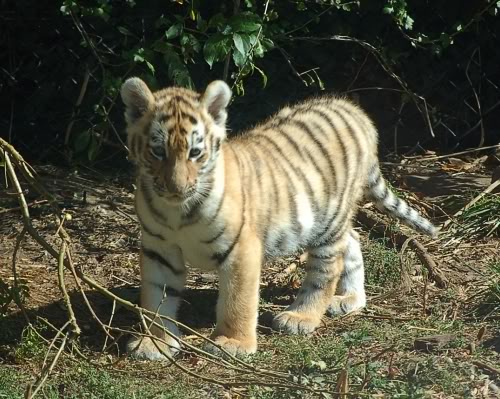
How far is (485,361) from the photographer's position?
438cm

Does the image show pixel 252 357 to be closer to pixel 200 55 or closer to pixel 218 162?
pixel 218 162

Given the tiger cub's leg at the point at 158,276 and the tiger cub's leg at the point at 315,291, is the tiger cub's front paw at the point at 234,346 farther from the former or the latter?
the tiger cub's leg at the point at 315,291

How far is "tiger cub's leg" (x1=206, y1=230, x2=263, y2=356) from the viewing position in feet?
15.4

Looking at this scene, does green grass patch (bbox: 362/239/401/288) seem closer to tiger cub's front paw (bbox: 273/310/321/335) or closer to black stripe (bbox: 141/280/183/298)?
tiger cub's front paw (bbox: 273/310/321/335)

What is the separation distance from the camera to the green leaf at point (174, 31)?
5.56 m

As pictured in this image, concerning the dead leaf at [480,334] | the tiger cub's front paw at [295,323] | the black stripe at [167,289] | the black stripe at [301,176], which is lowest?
the tiger cub's front paw at [295,323]

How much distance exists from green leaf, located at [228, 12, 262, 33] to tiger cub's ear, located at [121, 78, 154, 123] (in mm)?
871

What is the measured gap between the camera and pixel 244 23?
533cm

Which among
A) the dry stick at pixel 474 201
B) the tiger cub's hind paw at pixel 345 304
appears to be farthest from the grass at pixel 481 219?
the tiger cub's hind paw at pixel 345 304

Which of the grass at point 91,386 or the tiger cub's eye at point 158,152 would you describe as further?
the tiger cub's eye at point 158,152

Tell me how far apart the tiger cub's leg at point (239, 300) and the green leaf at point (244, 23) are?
3.89 feet

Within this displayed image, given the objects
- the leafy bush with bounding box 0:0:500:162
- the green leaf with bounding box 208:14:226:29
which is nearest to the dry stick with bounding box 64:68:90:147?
the leafy bush with bounding box 0:0:500:162

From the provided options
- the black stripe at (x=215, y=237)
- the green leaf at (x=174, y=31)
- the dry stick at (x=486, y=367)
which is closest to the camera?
the dry stick at (x=486, y=367)

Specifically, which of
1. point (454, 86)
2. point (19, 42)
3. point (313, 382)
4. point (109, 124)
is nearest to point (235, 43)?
point (109, 124)
